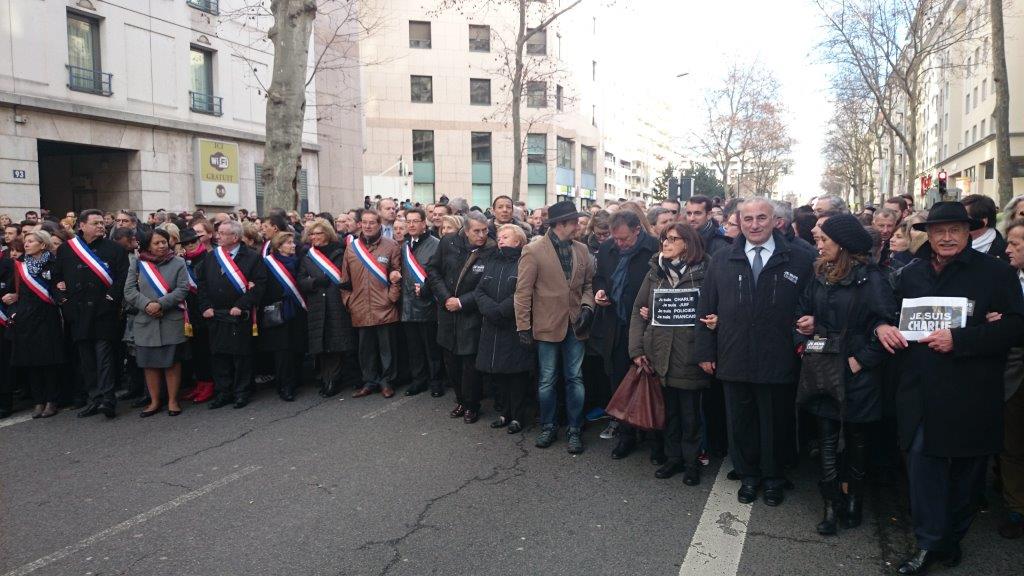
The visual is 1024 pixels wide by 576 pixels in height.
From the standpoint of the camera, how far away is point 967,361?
12.4ft

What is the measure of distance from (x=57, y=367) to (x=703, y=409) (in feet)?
21.7

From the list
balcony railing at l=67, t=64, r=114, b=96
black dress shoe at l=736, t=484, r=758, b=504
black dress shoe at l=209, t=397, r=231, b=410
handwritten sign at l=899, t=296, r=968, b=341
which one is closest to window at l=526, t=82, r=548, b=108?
balcony railing at l=67, t=64, r=114, b=96

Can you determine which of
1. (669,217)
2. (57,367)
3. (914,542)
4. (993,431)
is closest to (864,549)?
(914,542)

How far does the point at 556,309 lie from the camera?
6152 millimetres

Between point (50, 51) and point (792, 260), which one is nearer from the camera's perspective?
point (792, 260)

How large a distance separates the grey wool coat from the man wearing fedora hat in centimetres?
369

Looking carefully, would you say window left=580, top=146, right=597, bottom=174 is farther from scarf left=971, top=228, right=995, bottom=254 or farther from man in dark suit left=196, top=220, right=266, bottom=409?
scarf left=971, top=228, right=995, bottom=254

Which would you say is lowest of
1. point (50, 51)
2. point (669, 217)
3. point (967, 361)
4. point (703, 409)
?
point (703, 409)

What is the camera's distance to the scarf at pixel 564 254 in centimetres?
633

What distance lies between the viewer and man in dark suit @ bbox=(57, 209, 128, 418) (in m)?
7.38

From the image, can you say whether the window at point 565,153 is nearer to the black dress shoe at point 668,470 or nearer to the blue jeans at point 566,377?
the blue jeans at point 566,377

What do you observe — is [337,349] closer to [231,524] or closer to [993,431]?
[231,524]

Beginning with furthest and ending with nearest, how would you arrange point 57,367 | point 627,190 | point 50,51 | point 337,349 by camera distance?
point 627,190 → point 50,51 → point 337,349 → point 57,367

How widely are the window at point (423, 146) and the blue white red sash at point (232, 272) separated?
129ft
